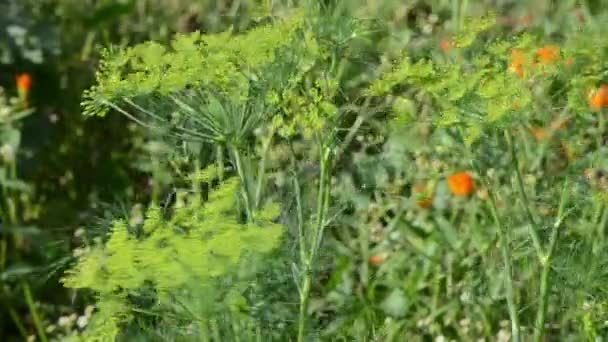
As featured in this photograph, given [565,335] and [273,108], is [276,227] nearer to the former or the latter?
[273,108]

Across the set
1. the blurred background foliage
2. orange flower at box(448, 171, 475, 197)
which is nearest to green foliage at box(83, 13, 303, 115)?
the blurred background foliage

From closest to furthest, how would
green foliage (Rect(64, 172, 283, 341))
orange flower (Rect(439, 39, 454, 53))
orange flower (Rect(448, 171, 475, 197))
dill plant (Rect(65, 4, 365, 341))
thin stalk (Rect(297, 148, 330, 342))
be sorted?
1. green foliage (Rect(64, 172, 283, 341))
2. dill plant (Rect(65, 4, 365, 341))
3. thin stalk (Rect(297, 148, 330, 342))
4. orange flower (Rect(439, 39, 454, 53))
5. orange flower (Rect(448, 171, 475, 197))

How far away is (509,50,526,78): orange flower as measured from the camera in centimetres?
166

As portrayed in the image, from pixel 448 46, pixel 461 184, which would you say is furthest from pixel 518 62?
pixel 461 184

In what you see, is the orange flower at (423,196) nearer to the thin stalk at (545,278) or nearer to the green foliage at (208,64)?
the thin stalk at (545,278)

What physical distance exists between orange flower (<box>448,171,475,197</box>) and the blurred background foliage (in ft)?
0.20

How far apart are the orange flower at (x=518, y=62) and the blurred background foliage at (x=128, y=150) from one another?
0.56 m

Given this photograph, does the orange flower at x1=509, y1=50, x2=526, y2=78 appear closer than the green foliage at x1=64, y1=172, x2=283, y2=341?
No

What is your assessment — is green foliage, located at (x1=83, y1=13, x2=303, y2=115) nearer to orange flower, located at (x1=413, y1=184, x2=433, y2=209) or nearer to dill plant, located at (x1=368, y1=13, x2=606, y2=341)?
dill plant, located at (x1=368, y1=13, x2=606, y2=341)

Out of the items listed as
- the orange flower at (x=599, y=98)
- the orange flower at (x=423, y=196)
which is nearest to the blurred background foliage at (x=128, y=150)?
the orange flower at (x=423, y=196)

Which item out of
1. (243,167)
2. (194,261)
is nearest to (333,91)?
(243,167)

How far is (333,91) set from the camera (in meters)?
1.55

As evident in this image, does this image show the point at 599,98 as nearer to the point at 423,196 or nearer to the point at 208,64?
the point at 423,196

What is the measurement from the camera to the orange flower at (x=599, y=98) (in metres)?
1.87
